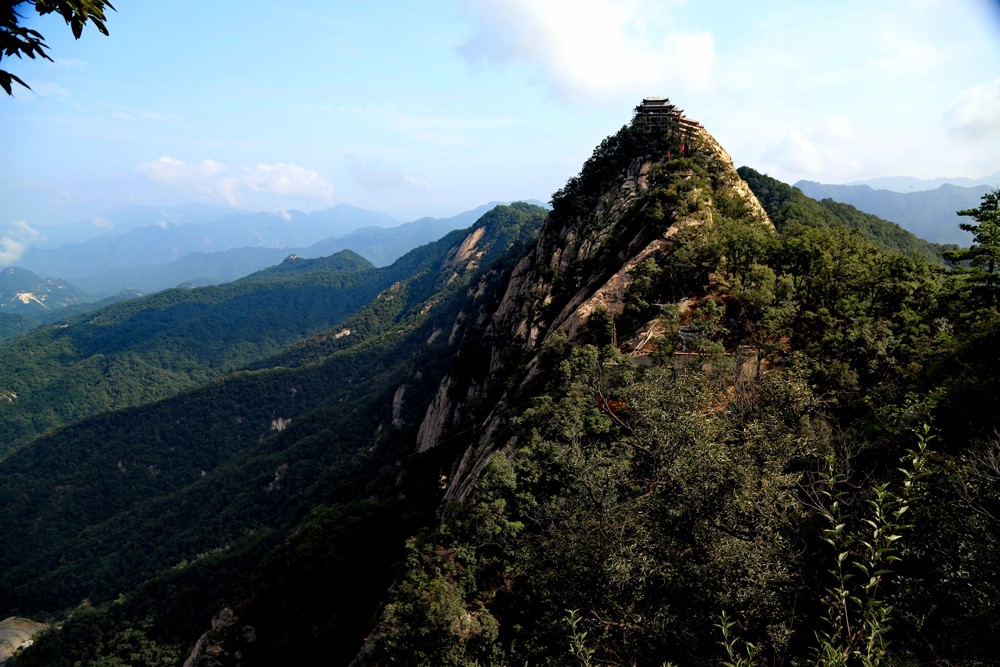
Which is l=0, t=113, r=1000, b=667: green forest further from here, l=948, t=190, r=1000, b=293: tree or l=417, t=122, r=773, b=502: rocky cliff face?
l=417, t=122, r=773, b=502: rocky cliff face

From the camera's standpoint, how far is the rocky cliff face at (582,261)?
117 ft

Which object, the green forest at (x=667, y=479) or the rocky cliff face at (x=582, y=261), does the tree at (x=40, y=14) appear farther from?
the rocky cliff face at (x=582, y=261)

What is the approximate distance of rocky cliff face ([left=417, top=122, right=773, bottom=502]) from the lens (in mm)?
35781

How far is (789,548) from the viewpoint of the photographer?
1047 cm

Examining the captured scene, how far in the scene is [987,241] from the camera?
70.4 feet

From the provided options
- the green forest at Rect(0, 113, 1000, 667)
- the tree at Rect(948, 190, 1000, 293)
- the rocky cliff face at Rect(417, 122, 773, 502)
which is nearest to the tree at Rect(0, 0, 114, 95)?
the green forest at Rect(0, 113, 1000, 667)

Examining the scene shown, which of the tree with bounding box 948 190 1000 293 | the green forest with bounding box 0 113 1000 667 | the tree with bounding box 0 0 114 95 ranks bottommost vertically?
the green forest with bounding box 0 113 1000 667

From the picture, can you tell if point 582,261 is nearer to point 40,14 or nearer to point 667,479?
point 667,479

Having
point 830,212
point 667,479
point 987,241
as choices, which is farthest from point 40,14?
point 830,212

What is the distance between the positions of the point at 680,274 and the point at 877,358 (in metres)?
12.9

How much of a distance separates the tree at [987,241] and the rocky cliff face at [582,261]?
15.3 m

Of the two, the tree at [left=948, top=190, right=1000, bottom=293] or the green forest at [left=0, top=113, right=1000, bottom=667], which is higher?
the tree at [left=948, top=190, right=1000, bottom=293]

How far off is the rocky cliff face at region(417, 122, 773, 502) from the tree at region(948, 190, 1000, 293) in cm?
1531

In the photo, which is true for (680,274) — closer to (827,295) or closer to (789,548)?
(827,295)
